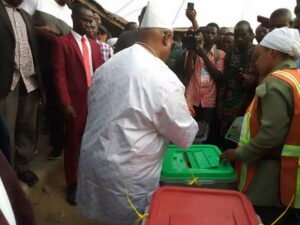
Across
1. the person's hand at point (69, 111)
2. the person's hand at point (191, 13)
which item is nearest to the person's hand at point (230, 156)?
the person's hand at point (69, 111)

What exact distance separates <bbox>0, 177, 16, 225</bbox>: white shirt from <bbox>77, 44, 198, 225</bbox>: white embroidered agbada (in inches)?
39.2

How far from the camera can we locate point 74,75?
3082 millimetres

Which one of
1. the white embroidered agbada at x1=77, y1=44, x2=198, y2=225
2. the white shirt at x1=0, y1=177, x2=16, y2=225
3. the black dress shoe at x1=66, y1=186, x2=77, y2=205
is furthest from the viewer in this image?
the black dress shoe at x1=66, y1=186, x2=77, y2=205

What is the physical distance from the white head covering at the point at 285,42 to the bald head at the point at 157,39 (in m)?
0.64

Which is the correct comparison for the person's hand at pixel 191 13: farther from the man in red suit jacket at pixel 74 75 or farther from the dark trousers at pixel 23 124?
the dark trousers at pixel 23 124

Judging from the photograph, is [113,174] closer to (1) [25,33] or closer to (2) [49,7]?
(1) [25,33]

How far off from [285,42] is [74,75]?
186 centimetres

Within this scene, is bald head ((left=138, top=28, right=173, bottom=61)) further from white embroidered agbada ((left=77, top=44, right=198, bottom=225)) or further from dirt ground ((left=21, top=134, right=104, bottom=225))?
dirt ground ((left=21, top=134, right=104, bottom=225))

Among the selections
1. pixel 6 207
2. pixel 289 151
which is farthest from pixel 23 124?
pixel 6 207

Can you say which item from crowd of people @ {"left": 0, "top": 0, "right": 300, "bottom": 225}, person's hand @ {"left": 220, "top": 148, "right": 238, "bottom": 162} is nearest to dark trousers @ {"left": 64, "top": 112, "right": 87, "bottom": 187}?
crowd of people @ {"left": 0, "top": 0, "right": 300, "bottom": 225}

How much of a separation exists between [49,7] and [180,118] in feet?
8.14

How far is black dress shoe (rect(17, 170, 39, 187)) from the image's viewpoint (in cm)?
317

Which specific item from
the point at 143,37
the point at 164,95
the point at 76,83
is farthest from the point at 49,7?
the point at 164,95

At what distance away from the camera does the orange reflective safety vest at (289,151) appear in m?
1.88
